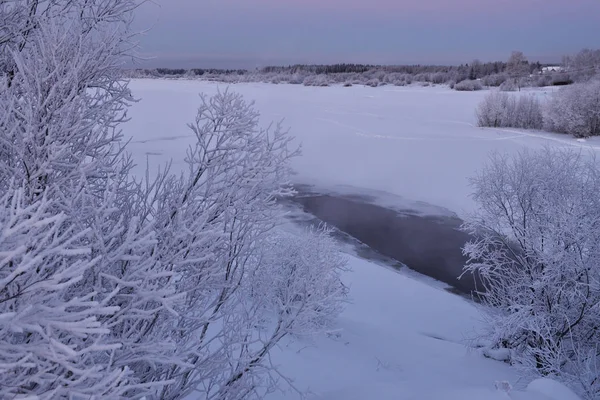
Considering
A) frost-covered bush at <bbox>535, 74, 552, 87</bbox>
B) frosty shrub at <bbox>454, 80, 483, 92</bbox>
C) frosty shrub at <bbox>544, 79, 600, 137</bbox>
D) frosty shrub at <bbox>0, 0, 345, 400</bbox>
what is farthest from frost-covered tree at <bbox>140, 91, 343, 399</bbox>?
frosty shrub at <bbox>454, 80, 483, 92</bbox>

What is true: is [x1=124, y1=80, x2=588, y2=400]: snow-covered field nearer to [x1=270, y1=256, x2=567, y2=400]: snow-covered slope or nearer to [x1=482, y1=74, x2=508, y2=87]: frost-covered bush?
[x1=270, y1=256, x2=567, y2=400]: snow-covered slope

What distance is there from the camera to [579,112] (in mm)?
26312

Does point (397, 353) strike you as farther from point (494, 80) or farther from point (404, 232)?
point (494, 80)

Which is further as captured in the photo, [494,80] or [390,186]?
[494,80]

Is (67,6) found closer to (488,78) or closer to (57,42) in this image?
(57,42)

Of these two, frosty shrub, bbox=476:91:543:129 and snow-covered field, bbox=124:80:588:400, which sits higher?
frosty shrub, bbox=476:91:543:129

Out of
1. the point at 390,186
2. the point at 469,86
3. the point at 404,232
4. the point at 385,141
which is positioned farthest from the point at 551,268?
the point at 469,86

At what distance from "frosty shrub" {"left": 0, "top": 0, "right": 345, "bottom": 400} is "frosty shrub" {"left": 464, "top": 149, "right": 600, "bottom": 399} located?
480 cm

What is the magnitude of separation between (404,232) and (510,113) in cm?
1984

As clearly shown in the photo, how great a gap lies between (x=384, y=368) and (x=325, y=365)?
103cm

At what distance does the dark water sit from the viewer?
1253cm

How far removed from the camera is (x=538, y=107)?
1180 inches

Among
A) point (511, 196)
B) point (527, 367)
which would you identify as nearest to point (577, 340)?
point (527, 367)

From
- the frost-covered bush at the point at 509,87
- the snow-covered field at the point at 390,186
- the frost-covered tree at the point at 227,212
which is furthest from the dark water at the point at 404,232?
the frost-covered bush at the point at 509,87
